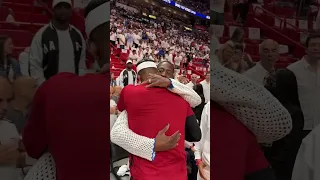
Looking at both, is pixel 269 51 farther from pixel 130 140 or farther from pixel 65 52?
pixel 130 140

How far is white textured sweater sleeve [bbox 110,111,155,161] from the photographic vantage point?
5.94 feet

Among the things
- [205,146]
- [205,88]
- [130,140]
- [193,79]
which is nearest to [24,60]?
[130,140]

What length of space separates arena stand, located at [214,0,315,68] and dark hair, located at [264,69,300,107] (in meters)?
0.03

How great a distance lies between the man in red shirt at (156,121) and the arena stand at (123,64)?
0.74m

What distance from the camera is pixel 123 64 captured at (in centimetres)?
267

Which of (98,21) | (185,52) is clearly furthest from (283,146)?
(185,52)

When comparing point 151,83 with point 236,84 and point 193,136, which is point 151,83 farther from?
point 236,84

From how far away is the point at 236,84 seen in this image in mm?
1084

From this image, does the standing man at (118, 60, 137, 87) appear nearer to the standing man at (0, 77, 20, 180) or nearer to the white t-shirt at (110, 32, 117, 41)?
the white t-shirt at (110, 32, 117, 41)

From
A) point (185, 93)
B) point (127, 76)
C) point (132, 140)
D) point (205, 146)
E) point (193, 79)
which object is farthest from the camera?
point (193, 79)

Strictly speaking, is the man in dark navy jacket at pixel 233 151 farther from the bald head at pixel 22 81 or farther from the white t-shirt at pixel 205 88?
the white t-shirt at pixel 205 88

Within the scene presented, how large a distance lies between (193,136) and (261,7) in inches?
42.6

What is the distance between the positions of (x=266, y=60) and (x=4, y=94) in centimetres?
88

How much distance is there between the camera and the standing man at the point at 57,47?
1.01 metres
